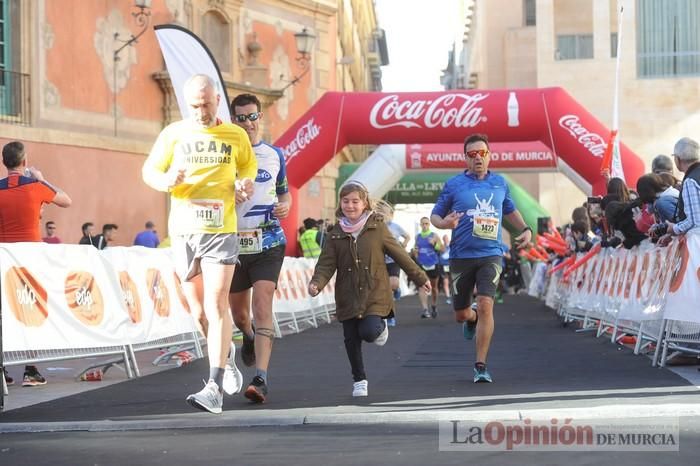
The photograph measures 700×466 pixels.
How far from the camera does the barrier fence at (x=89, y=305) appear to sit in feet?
32.3

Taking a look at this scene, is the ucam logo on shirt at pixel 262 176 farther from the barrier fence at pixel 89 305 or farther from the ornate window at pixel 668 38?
the ornate window at pixel 668 38

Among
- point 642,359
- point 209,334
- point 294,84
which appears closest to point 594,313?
point 642,359

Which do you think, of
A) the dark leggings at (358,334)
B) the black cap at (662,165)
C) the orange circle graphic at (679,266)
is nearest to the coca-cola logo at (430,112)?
the black cap at (662,165)

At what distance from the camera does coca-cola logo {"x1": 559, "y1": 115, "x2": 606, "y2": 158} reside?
76.9 ft

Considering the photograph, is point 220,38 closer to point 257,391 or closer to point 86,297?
point 86,297

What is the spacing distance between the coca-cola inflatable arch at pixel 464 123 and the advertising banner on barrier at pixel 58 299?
1293cm

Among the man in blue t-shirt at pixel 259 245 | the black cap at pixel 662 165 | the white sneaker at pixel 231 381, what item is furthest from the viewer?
the black cap at pixel 662 165

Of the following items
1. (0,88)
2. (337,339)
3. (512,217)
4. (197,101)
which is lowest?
(337,339)

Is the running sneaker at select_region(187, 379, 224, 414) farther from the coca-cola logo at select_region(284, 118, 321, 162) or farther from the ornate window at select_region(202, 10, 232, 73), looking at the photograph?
the ornate window at select_region(202, 10, 232, 73)

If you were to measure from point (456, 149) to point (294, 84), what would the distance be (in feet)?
27.9

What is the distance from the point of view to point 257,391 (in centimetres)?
830

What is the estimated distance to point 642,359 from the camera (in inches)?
475

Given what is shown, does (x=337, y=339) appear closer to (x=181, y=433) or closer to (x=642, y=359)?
(x=642, y=359)

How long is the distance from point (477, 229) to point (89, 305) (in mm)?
3134
